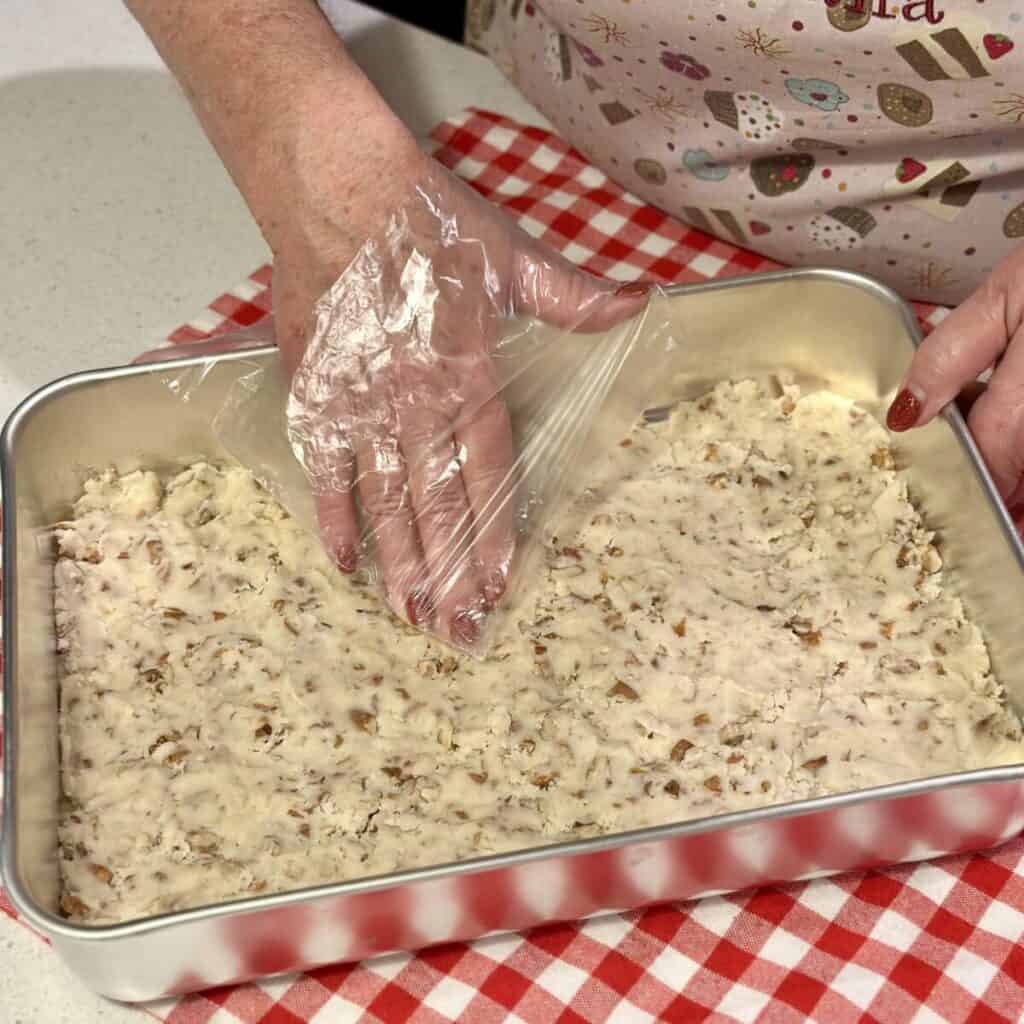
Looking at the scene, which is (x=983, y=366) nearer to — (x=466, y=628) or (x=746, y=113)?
(x=746, y=113)

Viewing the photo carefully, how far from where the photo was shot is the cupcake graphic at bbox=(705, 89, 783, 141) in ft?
5.33

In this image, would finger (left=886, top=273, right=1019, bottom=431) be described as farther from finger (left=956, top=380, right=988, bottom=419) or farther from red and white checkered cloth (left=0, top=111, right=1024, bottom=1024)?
red and white checkered cloth (left=0, top=111, right=1024, bottom=1024)

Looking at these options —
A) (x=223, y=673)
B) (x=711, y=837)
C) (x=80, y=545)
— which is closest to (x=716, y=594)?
(x=711, y=837)

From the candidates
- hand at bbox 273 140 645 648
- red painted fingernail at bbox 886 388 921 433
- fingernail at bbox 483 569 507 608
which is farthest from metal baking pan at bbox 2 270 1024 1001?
fingernail at bbox 483 569 507 608

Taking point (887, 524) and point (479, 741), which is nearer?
→ point (479, 741)

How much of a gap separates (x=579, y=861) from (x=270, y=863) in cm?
28

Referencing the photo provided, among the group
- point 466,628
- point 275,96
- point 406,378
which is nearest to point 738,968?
point 466,628

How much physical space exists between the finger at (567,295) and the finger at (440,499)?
0.44 feet

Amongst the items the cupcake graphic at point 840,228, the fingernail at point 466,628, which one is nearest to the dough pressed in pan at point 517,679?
the fingernail at point 466,628

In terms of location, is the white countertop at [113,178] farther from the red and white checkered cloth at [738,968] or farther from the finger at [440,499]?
the red and white checkered cloth at [738,968]

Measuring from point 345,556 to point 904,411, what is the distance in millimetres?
568

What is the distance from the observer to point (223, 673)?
4.50ft

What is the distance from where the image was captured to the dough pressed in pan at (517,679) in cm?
126

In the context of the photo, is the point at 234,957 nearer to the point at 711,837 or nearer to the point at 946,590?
the point at 711,837
